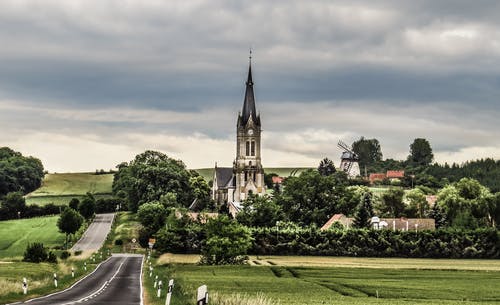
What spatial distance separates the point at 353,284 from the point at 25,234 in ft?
308

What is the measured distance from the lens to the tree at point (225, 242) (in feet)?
278

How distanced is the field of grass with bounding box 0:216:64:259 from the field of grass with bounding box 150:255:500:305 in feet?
128

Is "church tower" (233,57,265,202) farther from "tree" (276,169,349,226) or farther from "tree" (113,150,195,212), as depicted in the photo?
"tree" (276,169,349,226)

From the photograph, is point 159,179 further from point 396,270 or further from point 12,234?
point 396,270

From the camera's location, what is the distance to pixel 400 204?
502 feet

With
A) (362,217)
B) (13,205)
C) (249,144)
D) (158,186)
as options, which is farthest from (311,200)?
(13,205)

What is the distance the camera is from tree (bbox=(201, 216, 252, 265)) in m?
84.6

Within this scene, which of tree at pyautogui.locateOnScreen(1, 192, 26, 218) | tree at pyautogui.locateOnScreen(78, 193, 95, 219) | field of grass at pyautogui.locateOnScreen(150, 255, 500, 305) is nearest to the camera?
field of grass at pyautogui.locateOnScreen(150, 255, 500, 305)

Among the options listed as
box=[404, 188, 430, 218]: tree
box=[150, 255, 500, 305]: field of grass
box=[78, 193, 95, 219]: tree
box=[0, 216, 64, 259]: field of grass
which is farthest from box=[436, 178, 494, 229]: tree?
box=[78, 193, 95, 219]: tree

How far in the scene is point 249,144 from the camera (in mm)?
191250

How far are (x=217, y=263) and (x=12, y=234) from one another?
62.4m

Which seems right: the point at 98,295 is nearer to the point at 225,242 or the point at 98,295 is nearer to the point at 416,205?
the point at 225,242

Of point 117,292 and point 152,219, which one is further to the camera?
point 152,219

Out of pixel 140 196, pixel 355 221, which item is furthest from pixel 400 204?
pixel 140 196
